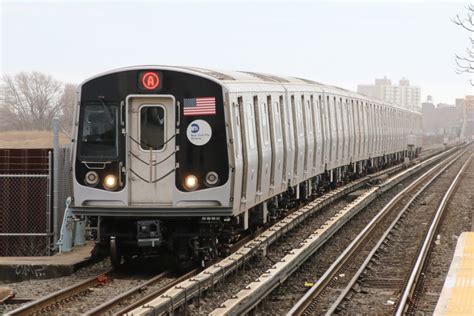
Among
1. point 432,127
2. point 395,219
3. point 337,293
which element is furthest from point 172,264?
point 432,127

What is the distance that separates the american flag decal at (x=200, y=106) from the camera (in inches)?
464

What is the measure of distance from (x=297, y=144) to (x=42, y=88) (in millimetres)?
44405

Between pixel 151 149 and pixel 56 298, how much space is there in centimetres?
262

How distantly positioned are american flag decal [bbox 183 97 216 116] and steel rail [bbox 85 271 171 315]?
234 centimetres

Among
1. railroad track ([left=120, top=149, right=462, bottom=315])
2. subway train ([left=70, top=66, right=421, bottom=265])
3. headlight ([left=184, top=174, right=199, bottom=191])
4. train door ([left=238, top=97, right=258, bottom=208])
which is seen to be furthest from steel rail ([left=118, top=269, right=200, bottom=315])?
train door ([left=238, top=97, right=258, bottom=208])

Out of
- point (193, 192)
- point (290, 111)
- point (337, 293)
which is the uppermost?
point (290, 111)

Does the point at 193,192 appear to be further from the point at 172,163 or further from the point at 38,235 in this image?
the point at 38,235

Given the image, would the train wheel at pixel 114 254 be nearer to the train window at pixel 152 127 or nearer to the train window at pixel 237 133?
the train window at pixel 152 127

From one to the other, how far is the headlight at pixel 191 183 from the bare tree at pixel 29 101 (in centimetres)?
3726

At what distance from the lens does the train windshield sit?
468 inches

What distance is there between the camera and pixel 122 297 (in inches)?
405

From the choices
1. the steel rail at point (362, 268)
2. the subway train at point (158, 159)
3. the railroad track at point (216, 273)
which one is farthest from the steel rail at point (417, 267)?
the subway train at point (158, 159)

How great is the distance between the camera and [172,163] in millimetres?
11828

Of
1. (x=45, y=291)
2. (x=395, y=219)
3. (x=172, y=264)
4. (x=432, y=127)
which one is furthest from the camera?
(x=432, y=127)
